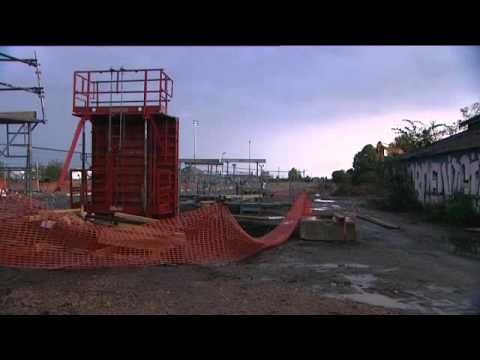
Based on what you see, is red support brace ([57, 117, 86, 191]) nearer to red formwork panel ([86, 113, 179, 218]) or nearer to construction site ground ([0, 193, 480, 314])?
red formwork panel ([86, 113, 179, 218])

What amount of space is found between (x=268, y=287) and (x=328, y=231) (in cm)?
588

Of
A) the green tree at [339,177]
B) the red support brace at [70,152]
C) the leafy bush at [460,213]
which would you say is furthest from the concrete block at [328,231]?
the green tree at [339,177]

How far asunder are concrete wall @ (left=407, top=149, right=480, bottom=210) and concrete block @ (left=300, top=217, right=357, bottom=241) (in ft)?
27.1

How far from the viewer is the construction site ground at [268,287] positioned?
21.2 feet

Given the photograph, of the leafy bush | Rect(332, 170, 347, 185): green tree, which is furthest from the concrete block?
Rect(332, 170, 347, 185): green tree

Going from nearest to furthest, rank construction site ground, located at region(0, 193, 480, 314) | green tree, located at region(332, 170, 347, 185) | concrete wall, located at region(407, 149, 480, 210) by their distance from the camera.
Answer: construction site ground, located at region(0, 193, 480, 314) → concrete wall, located at region(407, 149, 480, 210) → green tree, located at region(332, 170, 347, 185)

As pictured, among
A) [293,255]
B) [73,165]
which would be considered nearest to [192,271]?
[293,255]

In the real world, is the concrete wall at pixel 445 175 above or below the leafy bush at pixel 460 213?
above

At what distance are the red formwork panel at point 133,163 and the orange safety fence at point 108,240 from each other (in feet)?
6.26

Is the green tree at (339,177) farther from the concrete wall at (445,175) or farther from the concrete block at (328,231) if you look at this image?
the concrete block at (328,231)

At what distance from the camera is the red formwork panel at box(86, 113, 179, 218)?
12.2 m
